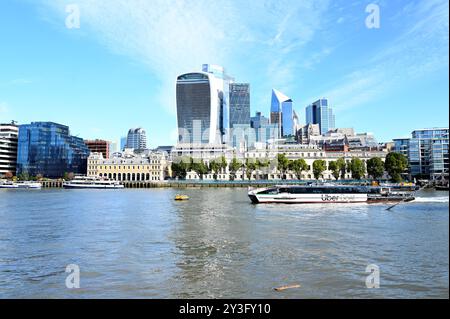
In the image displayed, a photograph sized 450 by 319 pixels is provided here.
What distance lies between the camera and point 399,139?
143000mm

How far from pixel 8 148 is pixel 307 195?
154 meters

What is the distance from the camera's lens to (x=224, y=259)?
17703mm

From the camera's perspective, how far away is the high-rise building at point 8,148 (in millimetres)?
157125

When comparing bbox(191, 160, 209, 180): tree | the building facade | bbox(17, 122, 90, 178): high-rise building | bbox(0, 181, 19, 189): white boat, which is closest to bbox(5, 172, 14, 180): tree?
bbox(17, 122, 90, 178): high-rise building

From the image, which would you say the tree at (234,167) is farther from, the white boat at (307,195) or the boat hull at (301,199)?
the boat hull at (301,199)

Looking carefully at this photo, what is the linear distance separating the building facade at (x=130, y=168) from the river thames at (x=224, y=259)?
130876mm

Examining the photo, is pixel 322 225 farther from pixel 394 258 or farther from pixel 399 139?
pixel 399 139

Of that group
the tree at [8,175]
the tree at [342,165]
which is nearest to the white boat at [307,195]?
the tree at [342,165]

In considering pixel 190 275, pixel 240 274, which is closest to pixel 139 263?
pixel 190 275

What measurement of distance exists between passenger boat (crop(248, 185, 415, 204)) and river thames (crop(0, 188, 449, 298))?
22.2 m

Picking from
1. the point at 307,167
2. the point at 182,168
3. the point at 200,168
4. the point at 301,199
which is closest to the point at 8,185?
the point at 182,168

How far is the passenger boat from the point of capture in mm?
52000
